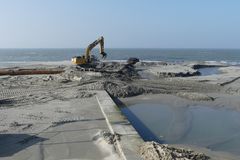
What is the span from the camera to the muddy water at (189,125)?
37.5 ft

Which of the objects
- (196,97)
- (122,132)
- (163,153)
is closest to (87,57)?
(196,97)

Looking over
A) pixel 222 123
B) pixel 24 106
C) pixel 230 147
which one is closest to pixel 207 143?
pixel 230 147

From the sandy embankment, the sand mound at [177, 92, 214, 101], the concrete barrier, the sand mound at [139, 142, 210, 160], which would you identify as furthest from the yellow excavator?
the sand mound at [139, 142, 210, 160]

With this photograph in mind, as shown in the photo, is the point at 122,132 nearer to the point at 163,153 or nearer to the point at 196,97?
the point at 163,153

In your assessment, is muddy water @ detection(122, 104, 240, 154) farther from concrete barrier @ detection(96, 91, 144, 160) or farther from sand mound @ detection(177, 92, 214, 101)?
sand mound @ detection(177, 92, 214, 101)

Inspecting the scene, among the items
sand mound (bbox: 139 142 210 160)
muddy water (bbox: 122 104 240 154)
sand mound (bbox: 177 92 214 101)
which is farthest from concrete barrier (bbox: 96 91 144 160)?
sand mound (bbox: 177 92 214 101)

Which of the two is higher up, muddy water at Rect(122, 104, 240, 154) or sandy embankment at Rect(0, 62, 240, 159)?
sandy embankment at Rect(0, 62, 240, 159)

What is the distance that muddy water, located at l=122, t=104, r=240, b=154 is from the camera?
1144 centimetres

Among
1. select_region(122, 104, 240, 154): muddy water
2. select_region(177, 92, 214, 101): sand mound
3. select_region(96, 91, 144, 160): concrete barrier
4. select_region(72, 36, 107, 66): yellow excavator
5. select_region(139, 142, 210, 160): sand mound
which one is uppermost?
select_region(72, 36, 107, 66): yellow excavator

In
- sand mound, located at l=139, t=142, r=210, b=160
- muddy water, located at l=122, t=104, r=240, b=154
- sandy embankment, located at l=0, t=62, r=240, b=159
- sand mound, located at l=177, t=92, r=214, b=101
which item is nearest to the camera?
sand mound, located at l=139, t=142, r=210, b=160

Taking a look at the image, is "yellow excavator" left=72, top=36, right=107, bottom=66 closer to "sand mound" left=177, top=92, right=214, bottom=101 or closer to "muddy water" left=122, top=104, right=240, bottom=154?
"sand mound" left=177, top=92, right=214, bottom=101

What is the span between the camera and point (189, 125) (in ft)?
44.0

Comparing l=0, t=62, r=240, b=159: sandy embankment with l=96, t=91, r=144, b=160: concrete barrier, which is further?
l=0, t=62, r=240, b=159: sandy embankment

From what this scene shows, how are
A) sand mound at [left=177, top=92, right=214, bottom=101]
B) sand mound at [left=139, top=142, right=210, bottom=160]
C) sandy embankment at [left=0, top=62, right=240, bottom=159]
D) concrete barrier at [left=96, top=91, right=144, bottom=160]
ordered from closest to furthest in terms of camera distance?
sand mound at [left=139, top=142, right=210, bottom=160], concrete barrier at [left=96, top=91, right=144, bottom=160], sandy embankment at [left=0, top=62, right=240, bottom=159], sand mound at [left=177, top=92, right=214, bottom=101]
